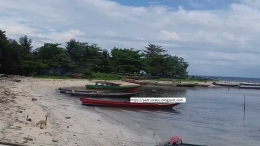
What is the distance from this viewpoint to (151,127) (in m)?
17.9

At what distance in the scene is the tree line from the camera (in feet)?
168

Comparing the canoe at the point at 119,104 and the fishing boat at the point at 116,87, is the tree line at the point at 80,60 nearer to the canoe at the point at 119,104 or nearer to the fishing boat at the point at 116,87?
the fishing boat at the point at 116,87

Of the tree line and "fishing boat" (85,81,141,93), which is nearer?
"fishing boat" (85,81,141,93)

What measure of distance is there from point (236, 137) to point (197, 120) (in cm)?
552

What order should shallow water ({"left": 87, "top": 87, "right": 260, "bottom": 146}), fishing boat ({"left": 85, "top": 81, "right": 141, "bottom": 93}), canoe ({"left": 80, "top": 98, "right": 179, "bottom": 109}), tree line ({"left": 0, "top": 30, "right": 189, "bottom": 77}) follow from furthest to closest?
1. tree line ({"left": 0, "top": 30, "right": 189, "bottom": 77})
2. fishing boat ({"left": 85, "top": 81, "right": 141, "bottom": 93})
3. canoe ({"left": 80, "top": 98, "right": 179, "bottom": 109})
4. shallow water ({"left": 87, "top": 87, "right": 260, "bottom": 146})

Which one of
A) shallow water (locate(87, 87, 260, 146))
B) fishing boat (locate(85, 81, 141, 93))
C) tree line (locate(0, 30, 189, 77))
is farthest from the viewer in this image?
tree line (locate(0, 30, 189, 77))

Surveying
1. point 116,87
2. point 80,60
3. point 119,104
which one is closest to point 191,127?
point 119,104

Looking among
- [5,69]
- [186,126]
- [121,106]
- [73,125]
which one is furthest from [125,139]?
[5,69]

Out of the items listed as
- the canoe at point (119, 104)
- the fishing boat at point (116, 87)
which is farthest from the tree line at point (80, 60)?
the canoe at point (119, 104)

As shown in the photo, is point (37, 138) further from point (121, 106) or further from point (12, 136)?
point (121, 106)

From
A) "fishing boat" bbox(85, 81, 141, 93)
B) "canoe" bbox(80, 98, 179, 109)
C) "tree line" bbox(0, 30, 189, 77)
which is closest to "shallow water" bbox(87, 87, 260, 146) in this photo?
"canoe" bbox(80, 98, 179, 109)

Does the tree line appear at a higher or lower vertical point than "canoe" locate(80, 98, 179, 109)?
higher

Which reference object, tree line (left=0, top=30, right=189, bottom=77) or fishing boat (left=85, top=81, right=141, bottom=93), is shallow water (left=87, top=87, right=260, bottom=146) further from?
tree line (left=0, top=30, right=189, bottom=77)

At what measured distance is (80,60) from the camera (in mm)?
76875
